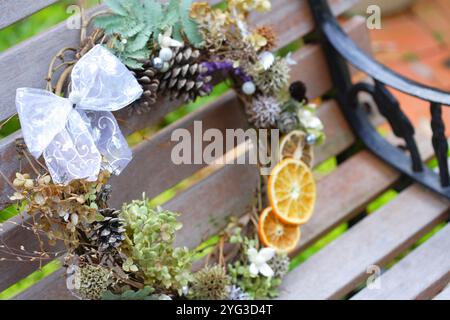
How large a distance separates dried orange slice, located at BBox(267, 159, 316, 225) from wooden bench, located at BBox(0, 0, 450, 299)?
115mm

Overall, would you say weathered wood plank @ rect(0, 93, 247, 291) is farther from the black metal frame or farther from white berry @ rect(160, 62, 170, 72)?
the black metal frame

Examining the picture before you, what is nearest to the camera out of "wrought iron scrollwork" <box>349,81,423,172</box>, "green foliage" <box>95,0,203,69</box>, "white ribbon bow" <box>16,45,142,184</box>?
"white ribbon bow" <box>16,45,142,184</box>

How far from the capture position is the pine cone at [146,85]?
4.97ft

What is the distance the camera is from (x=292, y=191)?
5.56 feet

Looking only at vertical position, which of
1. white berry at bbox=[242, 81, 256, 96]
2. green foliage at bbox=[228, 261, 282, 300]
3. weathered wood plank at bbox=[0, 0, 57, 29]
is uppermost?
weathered wood plank at bbox=[0, 0, 57, 29]

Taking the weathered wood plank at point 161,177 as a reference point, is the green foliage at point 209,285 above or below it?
below

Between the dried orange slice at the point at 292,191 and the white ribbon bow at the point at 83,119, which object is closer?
the white ribbon bow at the point at 83,119

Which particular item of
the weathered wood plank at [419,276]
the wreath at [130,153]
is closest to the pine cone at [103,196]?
the wreath at [130,153]

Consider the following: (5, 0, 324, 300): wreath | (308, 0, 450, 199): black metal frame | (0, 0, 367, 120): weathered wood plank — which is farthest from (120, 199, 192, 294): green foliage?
(308, 0, 450, 199): black metal frame

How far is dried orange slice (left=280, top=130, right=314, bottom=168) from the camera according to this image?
1.70m

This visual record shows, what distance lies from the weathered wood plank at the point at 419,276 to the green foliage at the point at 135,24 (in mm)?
630

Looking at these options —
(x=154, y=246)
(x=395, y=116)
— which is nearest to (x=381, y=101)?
(x=395, y=116)

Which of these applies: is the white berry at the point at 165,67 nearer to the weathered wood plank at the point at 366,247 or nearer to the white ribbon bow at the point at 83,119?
the white ribbon bow at the point at 83,119

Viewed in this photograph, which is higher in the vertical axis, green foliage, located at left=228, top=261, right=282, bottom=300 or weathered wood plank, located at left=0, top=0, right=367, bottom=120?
weathered wood plank, located at left=0, top=0, right=367, bottom=120
